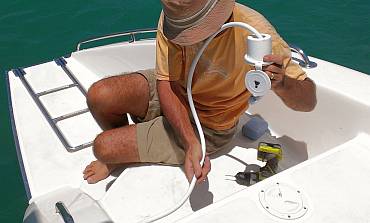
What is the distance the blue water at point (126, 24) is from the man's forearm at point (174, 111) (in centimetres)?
231

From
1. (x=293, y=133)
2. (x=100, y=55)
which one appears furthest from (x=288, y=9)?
(x=293, y=133)

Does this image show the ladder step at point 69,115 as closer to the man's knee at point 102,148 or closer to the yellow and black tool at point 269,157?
the man's knee at point 102,148

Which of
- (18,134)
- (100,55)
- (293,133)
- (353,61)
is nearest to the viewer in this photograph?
(293,133)

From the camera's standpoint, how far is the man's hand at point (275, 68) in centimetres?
118

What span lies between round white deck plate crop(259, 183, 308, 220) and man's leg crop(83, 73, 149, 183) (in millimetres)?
609

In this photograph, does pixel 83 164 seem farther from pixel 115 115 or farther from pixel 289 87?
pixel 289 87

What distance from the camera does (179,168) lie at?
159 centimetres

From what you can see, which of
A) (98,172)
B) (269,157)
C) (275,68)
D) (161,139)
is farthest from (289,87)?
(98,172)

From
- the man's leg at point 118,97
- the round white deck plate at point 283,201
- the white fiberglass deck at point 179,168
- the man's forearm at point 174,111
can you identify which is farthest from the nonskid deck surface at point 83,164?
the round white deck plate at point 283,201

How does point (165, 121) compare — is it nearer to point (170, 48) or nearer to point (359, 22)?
point (170, 48)

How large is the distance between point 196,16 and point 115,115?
69 cm

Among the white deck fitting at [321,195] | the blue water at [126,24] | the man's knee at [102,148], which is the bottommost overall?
the blue water at [126,24]

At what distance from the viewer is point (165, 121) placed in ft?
5.55

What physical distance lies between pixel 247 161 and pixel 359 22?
303 centimetres
